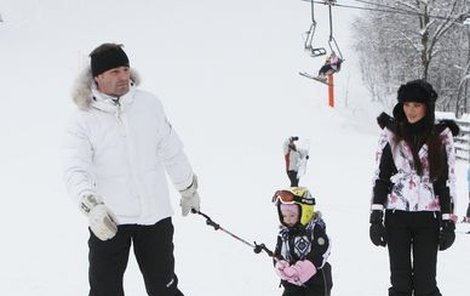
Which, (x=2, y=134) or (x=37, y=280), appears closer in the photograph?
(x=37, y=280)

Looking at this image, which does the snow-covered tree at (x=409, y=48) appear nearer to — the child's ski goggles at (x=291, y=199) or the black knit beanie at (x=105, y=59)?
the child's ski goggles at (x=291, y=199)

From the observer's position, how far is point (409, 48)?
26.7 meters

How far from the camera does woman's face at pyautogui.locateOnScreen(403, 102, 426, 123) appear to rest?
3.89m

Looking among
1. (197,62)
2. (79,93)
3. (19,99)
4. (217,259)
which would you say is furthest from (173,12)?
(79,93)

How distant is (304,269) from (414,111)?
118 centimetres

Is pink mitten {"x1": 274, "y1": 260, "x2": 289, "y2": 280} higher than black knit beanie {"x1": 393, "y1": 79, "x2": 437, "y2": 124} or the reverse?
the reverse

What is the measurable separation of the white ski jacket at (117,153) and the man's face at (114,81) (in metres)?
0.05

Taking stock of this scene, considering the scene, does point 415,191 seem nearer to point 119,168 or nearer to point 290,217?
point 290,217

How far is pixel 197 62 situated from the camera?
1156 inches

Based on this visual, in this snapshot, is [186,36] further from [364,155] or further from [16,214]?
[16,214]

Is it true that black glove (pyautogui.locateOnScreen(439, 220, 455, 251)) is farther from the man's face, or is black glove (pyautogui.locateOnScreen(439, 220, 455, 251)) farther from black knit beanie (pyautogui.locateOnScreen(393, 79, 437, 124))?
the man's face

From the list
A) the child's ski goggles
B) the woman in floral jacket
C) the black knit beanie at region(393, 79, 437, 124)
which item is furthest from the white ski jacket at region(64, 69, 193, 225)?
the black knit beanie at region(393, 79, 437, 124)

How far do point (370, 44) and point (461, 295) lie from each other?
2476 cm

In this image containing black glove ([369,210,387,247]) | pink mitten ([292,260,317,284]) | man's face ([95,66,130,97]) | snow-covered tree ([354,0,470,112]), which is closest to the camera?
man's face ([95,66,130,97])
